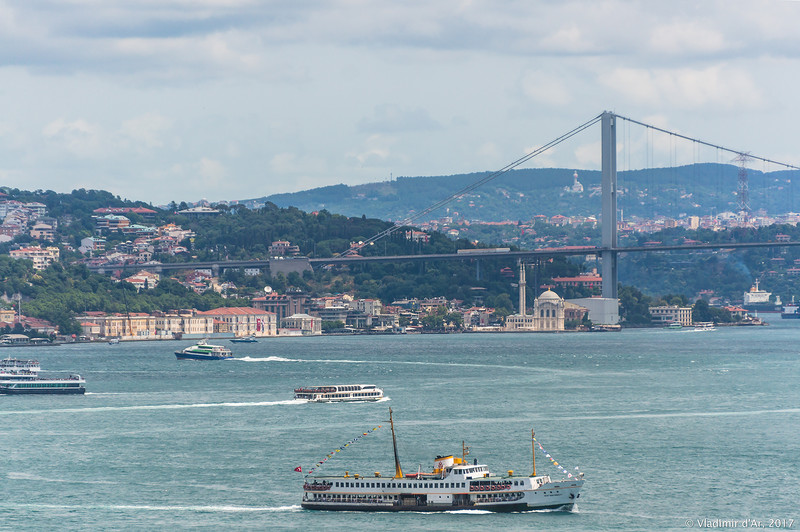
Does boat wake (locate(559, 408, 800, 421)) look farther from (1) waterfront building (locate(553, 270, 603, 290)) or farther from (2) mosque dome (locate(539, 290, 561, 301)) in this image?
(1) waterfront building (locate(553, 270, 603, 290))

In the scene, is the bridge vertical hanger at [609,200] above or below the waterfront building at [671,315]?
above

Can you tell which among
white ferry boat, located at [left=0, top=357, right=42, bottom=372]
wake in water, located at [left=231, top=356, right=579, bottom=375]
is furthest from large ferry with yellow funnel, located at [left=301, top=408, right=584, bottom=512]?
wake in water, located at [left=231, top=356, right=579, bottom=375]

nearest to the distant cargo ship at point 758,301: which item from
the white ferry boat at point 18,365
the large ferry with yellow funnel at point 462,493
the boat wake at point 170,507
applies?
the white ferry boat at point 18,365

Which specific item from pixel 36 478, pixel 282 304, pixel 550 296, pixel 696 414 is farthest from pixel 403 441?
pixel 550 296

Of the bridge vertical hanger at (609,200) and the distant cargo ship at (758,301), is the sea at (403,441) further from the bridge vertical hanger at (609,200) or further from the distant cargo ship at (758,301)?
the distant cargo ship at (758,301)

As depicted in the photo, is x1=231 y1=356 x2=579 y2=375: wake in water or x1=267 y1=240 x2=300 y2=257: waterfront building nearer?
x1=231 y1=356 x2=579 y2=375: wake in water

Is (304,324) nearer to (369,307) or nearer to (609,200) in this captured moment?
(369,307)

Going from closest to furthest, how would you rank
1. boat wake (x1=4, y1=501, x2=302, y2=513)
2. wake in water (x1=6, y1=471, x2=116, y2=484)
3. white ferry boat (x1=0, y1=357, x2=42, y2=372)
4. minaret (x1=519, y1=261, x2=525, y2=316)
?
1. boat wake (x1=4, y1=501, x2=302, y2=513)
2. wake in water (x1=6, y1=471, x2=116, y2=484)
3. white ferry boat (x1=0, y1=357, x2=42, y2=372)
4. minaret (x1=519, y1=261, x2=525, y2=316)

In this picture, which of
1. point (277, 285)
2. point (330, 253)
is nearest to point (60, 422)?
point (277, 285)
